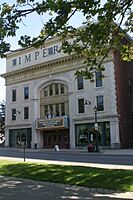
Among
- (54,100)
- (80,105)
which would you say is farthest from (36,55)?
(80,105)

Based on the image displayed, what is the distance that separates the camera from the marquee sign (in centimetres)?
4684

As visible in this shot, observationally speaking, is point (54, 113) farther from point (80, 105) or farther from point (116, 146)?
point (116, 146)

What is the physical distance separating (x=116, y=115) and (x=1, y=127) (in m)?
30.3

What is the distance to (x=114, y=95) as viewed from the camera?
4338 centimetres

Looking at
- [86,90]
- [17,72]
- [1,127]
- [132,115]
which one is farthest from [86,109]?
[1,127]

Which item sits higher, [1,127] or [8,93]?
[8,93]

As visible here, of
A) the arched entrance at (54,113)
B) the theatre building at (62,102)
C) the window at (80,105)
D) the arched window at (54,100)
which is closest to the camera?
the theatre building at (62,102)

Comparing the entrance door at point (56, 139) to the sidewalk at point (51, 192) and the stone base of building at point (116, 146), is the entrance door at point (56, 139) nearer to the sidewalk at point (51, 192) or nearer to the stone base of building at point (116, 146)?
the stone base of building at point (116, 146)

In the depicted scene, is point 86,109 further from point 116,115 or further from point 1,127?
point 1,127

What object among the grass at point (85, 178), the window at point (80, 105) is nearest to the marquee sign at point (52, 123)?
the window at point (80, 105)

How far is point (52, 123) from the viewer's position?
159 feet

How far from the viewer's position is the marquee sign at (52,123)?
154ft

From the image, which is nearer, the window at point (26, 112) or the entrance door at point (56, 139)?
the entrance door at point (56, 139)

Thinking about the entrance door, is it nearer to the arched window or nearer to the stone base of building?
the arched window
